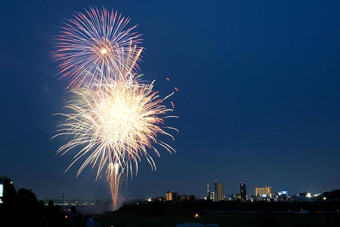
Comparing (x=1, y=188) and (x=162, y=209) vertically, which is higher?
(x=1, y=188)

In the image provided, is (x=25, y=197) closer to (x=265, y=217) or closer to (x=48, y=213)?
(x=48, y=213)

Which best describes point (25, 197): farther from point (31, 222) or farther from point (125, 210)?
point (125, 210)

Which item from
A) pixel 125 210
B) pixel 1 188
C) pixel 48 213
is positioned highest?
pixel 1 188

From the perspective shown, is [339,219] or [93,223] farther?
[339,219]

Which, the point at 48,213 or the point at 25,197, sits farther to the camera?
the point at 48,213

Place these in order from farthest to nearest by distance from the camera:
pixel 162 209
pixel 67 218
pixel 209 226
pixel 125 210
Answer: pixel 125 210 → pixel 162 209 → pixel 209 226 → pixel 67 218

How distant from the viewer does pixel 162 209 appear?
91.8m

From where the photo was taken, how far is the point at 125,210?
325ft

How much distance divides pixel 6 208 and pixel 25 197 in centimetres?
73

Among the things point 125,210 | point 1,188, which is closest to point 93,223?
point 1,188

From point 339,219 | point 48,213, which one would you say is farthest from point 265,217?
point 339,219

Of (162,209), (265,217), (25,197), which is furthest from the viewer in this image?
(162,209)

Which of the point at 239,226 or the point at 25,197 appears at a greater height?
the point at 25,197

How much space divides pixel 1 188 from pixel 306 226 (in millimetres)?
22881
